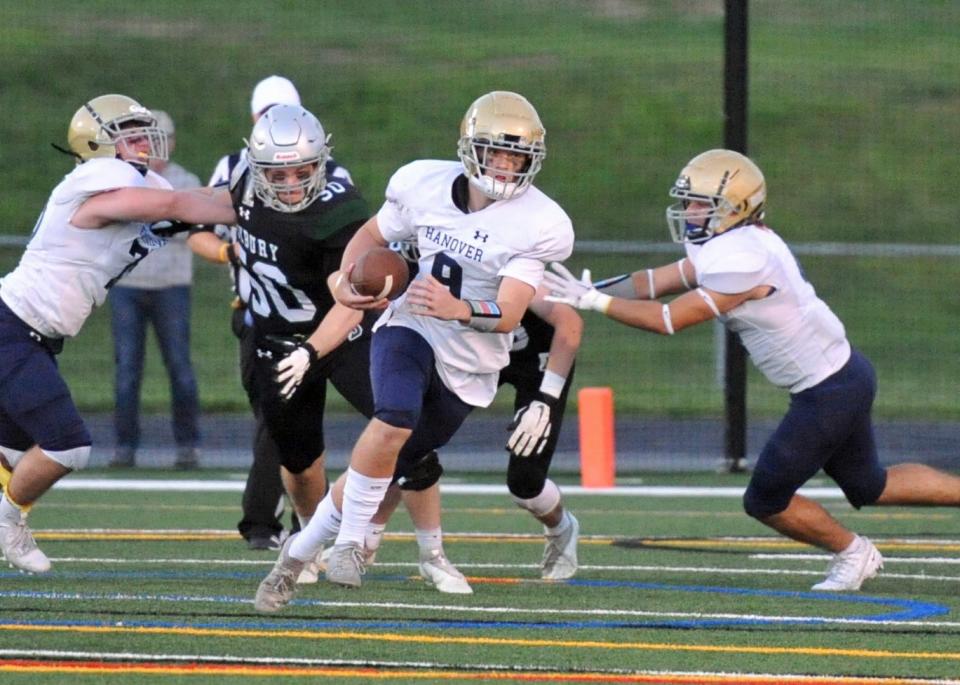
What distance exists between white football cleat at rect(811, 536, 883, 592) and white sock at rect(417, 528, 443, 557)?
1.33 meters

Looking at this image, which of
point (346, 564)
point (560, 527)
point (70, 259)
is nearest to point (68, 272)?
point (70, 259)

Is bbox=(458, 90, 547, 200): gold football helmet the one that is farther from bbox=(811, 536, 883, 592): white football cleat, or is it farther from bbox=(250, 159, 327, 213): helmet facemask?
bbox=(811, 536, 883, 592): white football cleat

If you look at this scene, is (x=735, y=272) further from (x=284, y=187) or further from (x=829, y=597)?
(x=284, y=187)

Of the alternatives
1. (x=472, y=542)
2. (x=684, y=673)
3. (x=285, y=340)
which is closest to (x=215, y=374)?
(x=472, y=542)

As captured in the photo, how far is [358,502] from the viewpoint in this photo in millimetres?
6352

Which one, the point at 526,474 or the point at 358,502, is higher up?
the point at 358,502

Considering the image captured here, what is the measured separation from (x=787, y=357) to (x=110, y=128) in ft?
8.31

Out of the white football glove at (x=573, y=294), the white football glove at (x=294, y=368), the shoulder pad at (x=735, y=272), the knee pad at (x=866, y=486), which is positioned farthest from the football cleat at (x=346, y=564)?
the knee pad at (x=866, y=486)

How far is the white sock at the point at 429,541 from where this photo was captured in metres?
7.09

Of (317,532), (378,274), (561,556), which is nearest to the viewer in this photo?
(317,532)

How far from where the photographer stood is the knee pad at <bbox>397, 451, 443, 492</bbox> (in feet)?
23.3

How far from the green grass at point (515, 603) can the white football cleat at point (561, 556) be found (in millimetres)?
92

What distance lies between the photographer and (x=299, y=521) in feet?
25.9

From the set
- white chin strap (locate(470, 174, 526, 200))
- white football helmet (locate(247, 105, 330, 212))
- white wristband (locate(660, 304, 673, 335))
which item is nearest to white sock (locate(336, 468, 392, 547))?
white chin strap (locate(470, 174, 526, 200))
